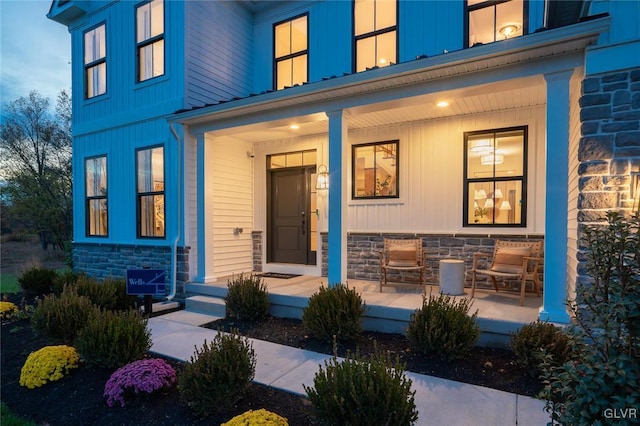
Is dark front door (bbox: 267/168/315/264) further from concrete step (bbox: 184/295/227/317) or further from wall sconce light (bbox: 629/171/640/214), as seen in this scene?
wall sconce light (bbox: 629/171/640/214)

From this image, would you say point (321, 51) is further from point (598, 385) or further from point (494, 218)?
point (598, 385)

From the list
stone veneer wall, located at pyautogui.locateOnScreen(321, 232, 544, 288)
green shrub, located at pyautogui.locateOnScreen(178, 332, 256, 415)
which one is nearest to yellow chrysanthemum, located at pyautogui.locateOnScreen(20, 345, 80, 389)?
green shrub, located at pyautogui.locateOnScreen(178, 332, 256, 415)

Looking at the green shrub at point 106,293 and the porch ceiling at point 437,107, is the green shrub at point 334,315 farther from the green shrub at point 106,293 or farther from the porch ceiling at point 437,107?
the green shrub at point 106,293

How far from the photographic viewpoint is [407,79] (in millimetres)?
4160

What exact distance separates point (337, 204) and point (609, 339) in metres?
A: 3.36

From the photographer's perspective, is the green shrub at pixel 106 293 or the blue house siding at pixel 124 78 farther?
the blue house siding at pixel 124 78

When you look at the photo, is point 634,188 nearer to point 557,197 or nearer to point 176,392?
point 557,197

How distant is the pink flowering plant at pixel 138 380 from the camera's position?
9.07 feet

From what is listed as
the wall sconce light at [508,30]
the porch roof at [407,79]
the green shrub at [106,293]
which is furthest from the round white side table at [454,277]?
the green shrub at [106,293]

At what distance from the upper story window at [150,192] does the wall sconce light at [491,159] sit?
18.0 ft

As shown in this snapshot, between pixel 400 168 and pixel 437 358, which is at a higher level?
pixel 400 168

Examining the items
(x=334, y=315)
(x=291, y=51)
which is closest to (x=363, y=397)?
(x=334, y=315)

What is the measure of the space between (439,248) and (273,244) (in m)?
3.30

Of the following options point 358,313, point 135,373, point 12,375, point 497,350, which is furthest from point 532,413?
point 12,375
